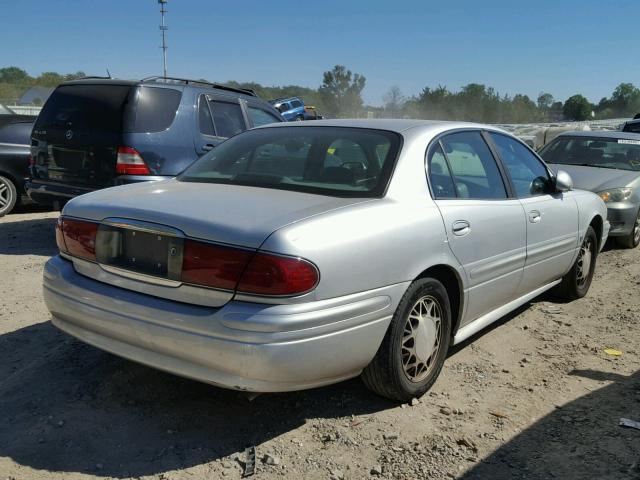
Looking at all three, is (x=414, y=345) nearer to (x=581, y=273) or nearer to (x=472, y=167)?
(x=472, y=167)

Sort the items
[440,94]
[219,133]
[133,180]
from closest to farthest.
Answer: [133,180] → [219,133] → [440,94]

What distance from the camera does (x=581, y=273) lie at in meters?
5.52

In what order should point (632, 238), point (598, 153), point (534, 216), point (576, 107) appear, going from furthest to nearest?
point (576, 107) → point (598, 153) → point (632, 238) → point (534, 216)

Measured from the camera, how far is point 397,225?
304cm

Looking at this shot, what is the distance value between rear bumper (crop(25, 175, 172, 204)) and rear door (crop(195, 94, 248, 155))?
0.72m

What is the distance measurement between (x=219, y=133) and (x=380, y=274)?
460cm

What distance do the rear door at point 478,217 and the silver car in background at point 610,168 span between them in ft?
14.1

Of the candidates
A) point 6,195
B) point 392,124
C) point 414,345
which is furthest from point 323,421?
point 6,195

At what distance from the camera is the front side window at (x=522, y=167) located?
4.40 meters

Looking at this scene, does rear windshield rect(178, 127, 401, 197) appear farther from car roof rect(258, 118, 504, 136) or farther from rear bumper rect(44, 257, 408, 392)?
rear bumper rect(44, 257, 408, 392)

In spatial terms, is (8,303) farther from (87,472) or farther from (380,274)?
(380,274)

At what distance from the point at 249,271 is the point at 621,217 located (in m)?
6.67

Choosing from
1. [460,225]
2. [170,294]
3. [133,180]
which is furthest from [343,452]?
[133,180]

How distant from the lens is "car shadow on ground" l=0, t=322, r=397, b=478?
2.78 m
